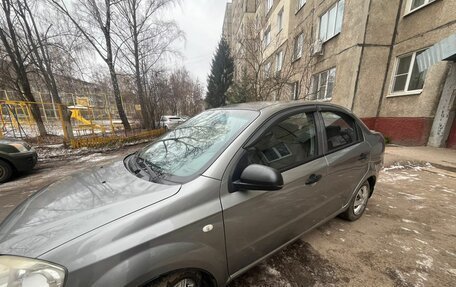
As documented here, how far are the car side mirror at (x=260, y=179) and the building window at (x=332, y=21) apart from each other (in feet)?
34.9

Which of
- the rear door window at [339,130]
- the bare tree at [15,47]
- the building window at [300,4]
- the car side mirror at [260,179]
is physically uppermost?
the building window at [300,4]

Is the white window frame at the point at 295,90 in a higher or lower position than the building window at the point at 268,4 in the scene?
lower

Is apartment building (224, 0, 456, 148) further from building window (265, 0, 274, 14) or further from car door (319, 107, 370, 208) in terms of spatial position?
building window (265, 0, 274, 14)

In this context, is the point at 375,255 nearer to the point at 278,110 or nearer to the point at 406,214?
the point at 406,214

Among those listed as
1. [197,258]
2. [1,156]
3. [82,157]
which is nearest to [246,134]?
[197,258]

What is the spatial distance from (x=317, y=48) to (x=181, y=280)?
11767 millimetres

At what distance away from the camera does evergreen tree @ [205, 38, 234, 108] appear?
24844 millimetres

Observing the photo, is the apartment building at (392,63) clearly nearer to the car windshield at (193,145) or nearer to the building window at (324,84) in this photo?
the building window at (324,84)

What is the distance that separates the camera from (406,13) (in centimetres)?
734

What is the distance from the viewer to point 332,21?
9.91m

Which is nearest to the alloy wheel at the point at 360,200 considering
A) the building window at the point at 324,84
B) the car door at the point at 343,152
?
the car door at the point at 343,152

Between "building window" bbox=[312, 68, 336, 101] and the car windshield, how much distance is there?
31.0ft

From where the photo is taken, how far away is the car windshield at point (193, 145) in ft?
5.32

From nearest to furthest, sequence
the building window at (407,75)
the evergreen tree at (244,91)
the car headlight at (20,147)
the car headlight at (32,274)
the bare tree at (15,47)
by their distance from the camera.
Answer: the car headlight at (32,274) < the car headlight at (20,147) < the building window at (407,75) < the bare tree at (15,47) < the evergreen tree at (244,91)
